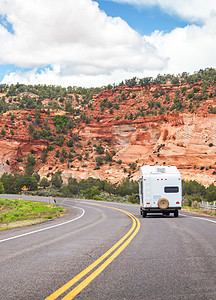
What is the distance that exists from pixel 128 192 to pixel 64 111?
58126 millimetres

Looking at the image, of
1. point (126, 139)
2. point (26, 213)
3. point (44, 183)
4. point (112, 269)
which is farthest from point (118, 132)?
point (112, 269)

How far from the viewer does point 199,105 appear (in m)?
90.3

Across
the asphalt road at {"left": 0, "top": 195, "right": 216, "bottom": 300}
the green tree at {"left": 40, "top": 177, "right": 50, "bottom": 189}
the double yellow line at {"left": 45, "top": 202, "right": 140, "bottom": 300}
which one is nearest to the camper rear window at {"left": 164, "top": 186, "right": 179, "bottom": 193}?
the asphalt road at {"left": 0, "top": 195, "right": 216, "bottom": 300}

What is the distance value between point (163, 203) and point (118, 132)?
81.3 metres

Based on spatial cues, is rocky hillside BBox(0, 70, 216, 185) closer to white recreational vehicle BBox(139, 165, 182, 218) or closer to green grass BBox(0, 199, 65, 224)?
green grass BBox(0, 199, 65, 224)

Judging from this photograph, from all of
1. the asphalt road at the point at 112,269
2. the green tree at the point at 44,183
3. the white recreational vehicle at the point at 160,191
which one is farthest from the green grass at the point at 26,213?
the green tree at the point at 44,183

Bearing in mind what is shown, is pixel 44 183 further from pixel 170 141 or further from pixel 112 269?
pixel 112 269

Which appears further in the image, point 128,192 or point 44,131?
point 44,131

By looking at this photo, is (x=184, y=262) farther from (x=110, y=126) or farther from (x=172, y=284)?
(x=110, y=126)

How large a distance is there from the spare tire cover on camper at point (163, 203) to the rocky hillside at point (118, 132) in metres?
A: 48.4

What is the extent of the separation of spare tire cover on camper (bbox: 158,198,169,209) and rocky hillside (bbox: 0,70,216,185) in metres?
48.4

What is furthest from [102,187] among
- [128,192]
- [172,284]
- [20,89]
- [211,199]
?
[20,89]

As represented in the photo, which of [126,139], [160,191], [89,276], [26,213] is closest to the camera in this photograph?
[89,276]

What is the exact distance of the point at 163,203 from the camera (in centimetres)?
2117
